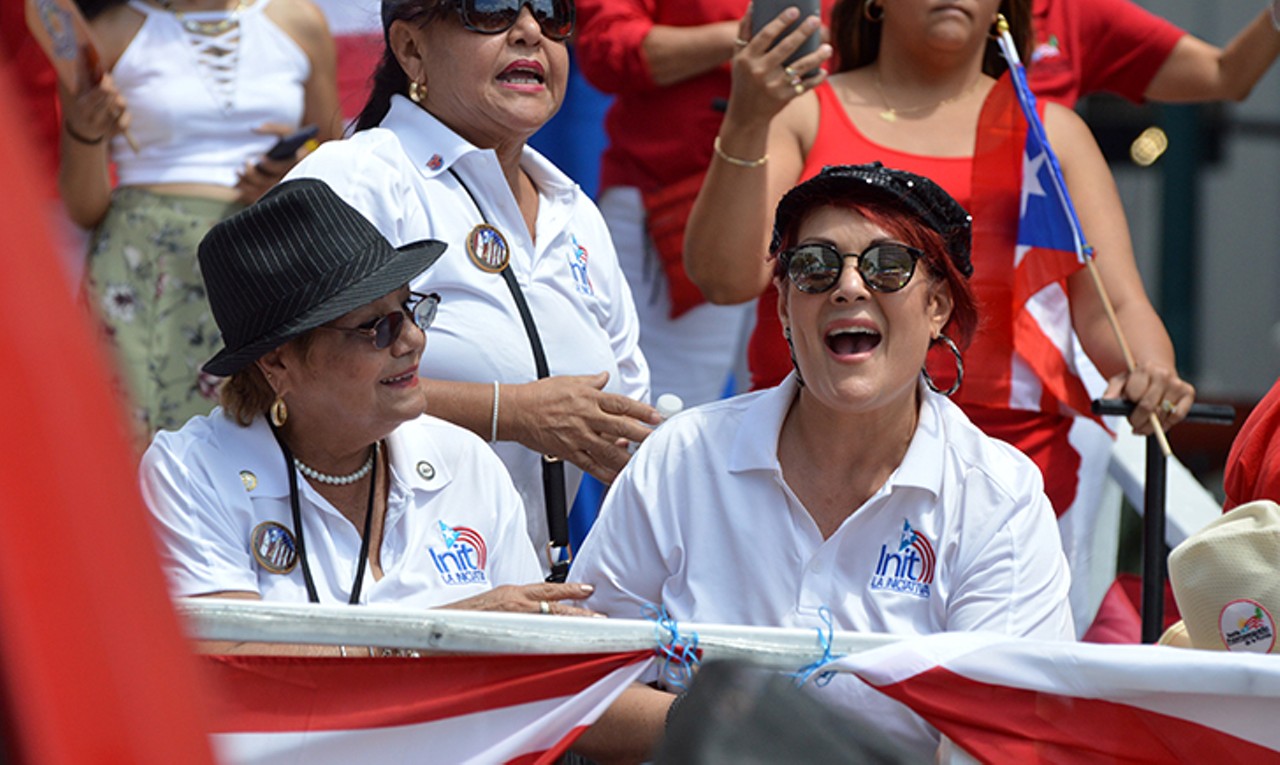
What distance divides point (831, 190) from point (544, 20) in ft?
2.65

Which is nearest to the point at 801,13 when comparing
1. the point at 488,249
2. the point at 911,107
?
the point at 911,107

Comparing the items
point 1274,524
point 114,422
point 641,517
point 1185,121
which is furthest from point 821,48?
point 1185,121

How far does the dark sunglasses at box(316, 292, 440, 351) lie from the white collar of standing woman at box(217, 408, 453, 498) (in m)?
0.19

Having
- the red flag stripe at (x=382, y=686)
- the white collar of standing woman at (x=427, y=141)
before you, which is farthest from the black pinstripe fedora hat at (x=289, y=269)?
the red flag stripe at (x=382, y=686)

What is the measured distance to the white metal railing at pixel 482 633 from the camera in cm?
Answer: 223

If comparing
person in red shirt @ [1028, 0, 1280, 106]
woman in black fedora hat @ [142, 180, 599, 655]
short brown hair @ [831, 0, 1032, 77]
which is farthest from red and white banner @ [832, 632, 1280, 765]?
person in red shirt @ [1028, 0, 1280, 106]

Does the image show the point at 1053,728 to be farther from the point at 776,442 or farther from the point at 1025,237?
the point at 1025,237

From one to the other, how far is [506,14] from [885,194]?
0.91m

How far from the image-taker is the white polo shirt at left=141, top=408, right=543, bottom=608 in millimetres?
2854

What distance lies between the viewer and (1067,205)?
12.1 feet

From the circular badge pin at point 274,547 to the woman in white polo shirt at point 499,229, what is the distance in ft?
1.66

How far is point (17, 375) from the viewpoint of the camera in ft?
2.68

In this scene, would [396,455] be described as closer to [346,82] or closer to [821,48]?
[821,48]

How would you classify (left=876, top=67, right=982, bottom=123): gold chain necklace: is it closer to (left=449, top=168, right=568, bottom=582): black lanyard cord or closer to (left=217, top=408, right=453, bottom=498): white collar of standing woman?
(left=449, top=168, right=568, bottom=582): black lanyard cord
